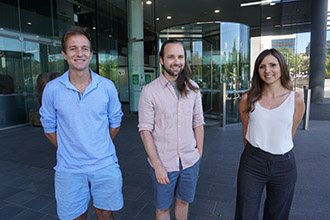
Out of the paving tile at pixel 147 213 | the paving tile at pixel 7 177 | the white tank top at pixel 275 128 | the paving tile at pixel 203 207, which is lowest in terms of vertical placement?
the paving tile at pixel 7 177

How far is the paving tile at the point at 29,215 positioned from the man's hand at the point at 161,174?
1783mm

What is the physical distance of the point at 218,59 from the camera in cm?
847

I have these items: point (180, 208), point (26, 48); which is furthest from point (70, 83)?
point (26, 48)

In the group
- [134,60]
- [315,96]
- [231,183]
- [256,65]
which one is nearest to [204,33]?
[134,60]

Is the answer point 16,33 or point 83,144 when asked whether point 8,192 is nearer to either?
point 83,144

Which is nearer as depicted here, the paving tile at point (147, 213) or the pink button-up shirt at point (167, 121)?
the pink button-up shirt at point (167, 121)

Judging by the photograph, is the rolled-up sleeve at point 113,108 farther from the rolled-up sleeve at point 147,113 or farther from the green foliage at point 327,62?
the green foliage at point 327,62

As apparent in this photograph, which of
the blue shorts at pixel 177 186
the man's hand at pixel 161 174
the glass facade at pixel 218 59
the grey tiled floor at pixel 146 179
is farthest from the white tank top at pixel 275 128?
the glass facade at pixel 218 59

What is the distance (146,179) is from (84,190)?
2006 mm

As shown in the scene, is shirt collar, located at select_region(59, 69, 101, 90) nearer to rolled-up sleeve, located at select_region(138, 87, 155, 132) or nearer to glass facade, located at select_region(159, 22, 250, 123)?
A: rolled-up sleeve, located at select_region(138, 87, 155, 132)

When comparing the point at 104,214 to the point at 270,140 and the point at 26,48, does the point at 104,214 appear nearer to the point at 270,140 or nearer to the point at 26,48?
the point at 270,140

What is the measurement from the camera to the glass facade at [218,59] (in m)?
8.18

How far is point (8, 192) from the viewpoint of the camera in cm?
332

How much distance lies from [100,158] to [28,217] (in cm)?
170
